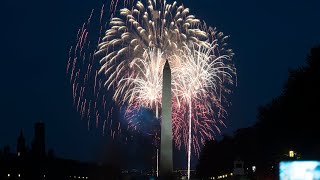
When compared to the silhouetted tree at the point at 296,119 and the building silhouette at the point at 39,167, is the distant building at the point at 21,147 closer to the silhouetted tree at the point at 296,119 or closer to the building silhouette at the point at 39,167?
the building silhouette at the point at 39,167

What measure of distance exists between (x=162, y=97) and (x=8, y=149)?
12035 cm

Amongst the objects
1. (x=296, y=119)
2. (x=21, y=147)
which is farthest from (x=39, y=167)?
(x=296, y=119)

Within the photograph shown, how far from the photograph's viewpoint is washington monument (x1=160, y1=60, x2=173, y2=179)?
183ft

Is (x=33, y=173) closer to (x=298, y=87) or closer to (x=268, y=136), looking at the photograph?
(x=268, y=136)

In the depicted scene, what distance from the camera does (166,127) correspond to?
58375 millimetres

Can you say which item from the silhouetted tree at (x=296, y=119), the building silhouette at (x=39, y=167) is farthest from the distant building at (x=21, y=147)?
the silhouetted tree at (x=296, y=119)

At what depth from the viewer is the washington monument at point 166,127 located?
5588 cm

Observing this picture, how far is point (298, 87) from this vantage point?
56.0 metres

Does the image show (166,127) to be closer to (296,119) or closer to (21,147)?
(296,119)

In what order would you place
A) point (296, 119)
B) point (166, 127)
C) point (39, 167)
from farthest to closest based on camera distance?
point (39, 167), point (166, 127), point (296, 119)

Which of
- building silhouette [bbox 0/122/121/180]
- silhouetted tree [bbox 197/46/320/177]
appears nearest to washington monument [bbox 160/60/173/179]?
silhouetted tree [bbox 197/46/320/177]

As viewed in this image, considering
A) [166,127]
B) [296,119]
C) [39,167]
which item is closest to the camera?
[296,119]

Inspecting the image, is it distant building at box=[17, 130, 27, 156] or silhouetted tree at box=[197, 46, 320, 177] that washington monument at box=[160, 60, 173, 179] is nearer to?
silhouetted tree at box=[197, 46, 320, 177]

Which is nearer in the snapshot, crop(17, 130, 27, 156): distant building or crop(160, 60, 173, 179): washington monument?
crop(160, 60, 173, 179): washington monument
